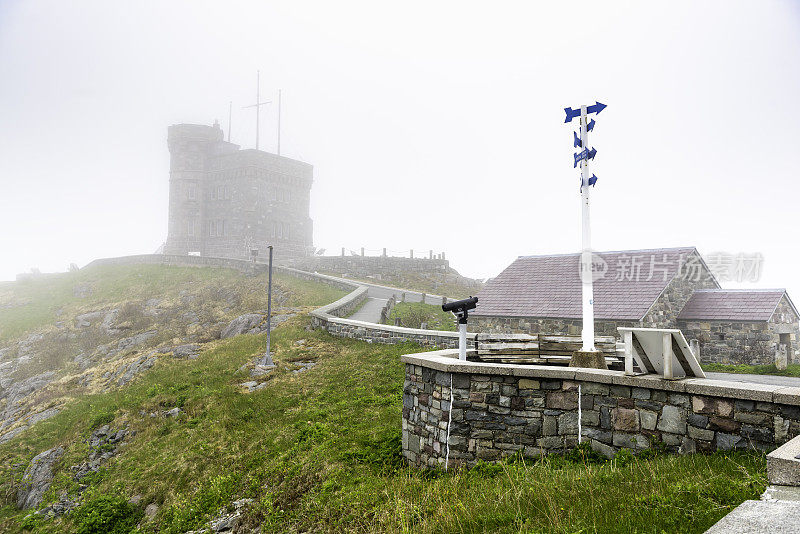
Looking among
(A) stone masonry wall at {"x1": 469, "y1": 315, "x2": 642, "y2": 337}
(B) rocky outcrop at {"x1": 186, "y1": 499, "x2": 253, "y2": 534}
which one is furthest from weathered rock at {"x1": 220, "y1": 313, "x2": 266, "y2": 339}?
(B) rocky outcrop at {"x1": 186, "y1": 499, "x2": 253, "y2": 534}

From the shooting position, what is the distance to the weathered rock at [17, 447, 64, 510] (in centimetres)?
1238

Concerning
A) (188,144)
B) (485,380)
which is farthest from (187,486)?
(188,144)

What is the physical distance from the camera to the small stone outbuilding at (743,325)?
60.1 ft

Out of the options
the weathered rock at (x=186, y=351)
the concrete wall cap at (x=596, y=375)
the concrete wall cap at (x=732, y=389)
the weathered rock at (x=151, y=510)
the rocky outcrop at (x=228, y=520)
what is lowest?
the weathered rock at (x=151, y=510)

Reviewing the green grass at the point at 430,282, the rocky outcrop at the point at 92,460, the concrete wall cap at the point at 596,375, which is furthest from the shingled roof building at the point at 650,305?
the green grass at the point at 430,282

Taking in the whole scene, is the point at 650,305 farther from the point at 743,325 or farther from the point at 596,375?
the point at 596,375

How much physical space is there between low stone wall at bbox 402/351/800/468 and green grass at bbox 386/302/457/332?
17.3m

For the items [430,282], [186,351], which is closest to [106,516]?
[186,351]

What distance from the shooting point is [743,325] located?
61.2ft

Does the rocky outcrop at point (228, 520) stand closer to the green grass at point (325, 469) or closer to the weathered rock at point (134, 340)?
the green grass at point (325, 469)

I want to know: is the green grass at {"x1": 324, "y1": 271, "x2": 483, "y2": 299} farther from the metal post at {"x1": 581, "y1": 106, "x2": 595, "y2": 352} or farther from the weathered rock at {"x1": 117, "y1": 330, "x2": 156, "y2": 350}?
the metal post at {"x1": 581, "y1": 106, "x2": 595, "y2": 352}

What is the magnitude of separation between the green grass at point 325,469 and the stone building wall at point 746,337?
12.3m

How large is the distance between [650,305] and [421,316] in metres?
13.5

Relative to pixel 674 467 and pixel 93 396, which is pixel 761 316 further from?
pixel 93 396
